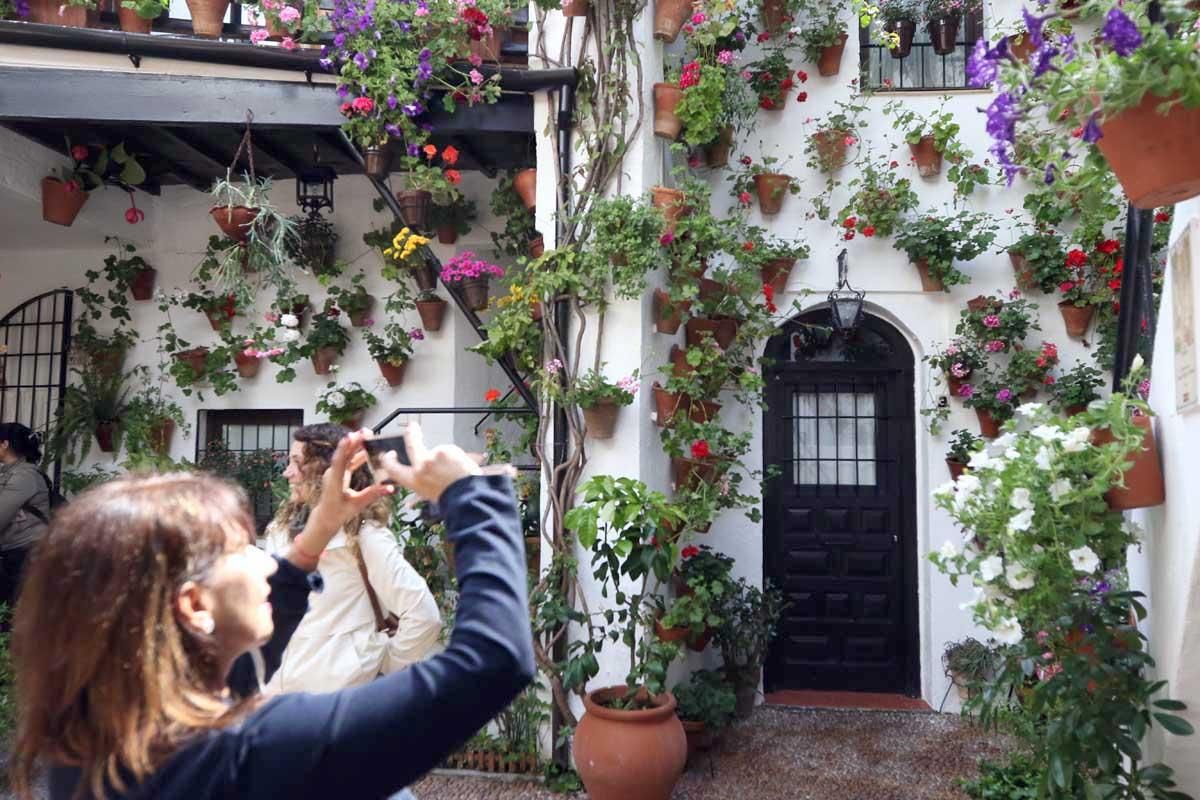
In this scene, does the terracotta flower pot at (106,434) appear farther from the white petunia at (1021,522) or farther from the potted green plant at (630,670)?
the white petunia at (1021,522)

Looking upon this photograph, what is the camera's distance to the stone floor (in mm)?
4660

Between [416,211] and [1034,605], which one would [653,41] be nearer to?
[416,211]

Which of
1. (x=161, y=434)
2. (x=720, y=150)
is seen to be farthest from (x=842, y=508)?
(x=161, y=434)

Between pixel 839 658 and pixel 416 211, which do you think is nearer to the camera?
pixel 416 211

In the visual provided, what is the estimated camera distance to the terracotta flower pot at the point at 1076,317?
576cm

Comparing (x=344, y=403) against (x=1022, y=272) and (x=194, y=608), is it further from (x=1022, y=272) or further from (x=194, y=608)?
(x=194, y=608)

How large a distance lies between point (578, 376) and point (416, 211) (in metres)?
1.49

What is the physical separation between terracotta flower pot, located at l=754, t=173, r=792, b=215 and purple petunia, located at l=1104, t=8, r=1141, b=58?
158 inches

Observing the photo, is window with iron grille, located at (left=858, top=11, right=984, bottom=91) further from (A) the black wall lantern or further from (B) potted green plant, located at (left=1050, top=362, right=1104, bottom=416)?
(B) potted green plant, located at (left=1050, top=362, right=1104, bottom=416)

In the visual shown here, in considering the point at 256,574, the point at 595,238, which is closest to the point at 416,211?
the point at 595,238

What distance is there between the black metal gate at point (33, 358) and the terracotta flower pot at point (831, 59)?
221 inches

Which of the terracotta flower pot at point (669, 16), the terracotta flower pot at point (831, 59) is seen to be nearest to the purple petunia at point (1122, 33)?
the terracotta flower pot at point (669, 16)

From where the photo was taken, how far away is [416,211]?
540cm

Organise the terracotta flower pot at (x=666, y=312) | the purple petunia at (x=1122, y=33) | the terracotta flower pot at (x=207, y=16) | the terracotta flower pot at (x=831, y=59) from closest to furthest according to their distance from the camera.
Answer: the purple petunia at (x=1122, y=33) < the terracotta flower pot at (x=207, y=16) < the terracotta flower pot at (x=666, y=312) < the terracotta flower pot at (x=831, y=59)
